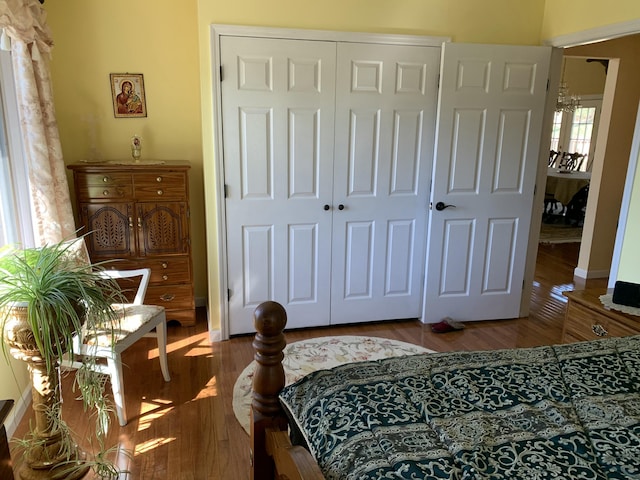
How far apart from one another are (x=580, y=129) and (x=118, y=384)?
30.8 feet

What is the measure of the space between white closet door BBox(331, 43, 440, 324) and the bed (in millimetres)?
1901

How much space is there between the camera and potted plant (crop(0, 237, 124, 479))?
162 cm

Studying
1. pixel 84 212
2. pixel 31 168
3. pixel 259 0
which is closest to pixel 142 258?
pixel 84 212

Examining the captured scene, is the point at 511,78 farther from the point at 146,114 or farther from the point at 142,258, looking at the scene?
the point at 142,258

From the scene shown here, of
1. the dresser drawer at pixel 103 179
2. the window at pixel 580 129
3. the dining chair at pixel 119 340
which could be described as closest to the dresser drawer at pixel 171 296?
the dining chair at pixel 119 340

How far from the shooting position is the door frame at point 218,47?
9.75 ft

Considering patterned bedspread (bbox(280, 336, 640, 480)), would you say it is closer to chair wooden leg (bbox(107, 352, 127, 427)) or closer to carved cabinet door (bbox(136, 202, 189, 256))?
chair wooden leg (bbox(107, 352, 127, 427))

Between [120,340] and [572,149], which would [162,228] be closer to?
[120,340]

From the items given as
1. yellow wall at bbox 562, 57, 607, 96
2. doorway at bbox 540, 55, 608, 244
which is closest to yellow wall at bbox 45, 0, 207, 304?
doorway at bbox 540, 55, 608, 244

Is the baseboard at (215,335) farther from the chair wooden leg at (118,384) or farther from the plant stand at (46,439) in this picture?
the plant stand at (46,439)

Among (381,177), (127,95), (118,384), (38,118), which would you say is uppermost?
(127,95)

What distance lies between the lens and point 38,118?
101 inches

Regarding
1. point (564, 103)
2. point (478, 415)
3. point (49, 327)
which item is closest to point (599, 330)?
point (478, 415)

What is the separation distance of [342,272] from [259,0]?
75.6 inches
